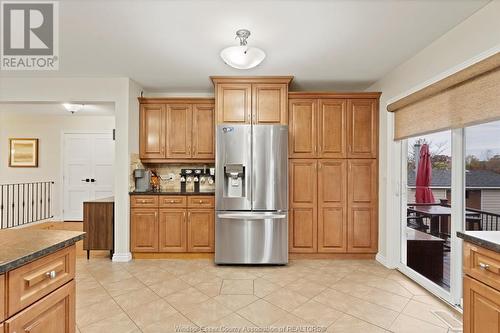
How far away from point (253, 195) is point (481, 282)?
236 cm

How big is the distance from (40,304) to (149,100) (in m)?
3.33

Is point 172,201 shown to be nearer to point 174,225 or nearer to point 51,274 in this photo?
point 174,225

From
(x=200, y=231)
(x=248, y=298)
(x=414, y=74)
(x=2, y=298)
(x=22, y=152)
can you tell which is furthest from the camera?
(x=22, y=152)

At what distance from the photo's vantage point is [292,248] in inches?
148

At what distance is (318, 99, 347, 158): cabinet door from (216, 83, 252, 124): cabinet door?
41.7 inches

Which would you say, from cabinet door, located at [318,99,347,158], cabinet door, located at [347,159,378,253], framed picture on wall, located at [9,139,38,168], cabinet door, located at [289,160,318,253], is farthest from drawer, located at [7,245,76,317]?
framed picture on wall, located at [9,139,38,168]

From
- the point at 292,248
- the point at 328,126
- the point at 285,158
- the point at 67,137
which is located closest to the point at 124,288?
the point at 292,248

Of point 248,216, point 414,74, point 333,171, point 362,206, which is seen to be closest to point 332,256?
point 362,206

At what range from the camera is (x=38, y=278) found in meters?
1.20

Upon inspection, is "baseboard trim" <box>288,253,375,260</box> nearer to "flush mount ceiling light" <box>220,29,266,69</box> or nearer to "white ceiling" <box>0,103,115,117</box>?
"flush mount ceiling light" <box>220,29,266,69</box>

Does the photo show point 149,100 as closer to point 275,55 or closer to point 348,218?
point 275,55

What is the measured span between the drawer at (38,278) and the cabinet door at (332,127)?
3204 millimetres

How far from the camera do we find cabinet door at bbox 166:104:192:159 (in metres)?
4.04

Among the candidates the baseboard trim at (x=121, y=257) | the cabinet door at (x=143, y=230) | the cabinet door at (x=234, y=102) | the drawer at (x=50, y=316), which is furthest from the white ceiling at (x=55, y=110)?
the drawer at (x=50, y=316)
